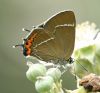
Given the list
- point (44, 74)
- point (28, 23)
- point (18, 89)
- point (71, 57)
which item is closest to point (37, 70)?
point (44, 74)

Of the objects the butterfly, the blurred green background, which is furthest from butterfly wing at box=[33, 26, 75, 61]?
the blurred green background

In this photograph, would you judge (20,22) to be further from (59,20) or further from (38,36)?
(59,20)

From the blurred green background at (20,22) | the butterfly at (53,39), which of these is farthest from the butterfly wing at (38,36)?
the blurred green background at (20,22)

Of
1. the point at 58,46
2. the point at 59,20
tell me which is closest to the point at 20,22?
the point at 58,46

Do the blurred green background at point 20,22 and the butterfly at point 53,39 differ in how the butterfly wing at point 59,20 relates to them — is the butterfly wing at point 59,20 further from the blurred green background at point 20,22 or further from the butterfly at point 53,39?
the blurred green background at point 20,22

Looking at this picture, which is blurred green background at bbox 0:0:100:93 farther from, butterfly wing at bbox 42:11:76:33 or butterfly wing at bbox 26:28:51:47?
butterfly wing at bbox 42:11:76:33

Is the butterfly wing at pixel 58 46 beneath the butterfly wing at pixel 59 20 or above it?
beneath

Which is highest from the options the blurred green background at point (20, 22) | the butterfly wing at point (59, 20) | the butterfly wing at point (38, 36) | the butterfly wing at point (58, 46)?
the butterfly wing at point (59, 20)

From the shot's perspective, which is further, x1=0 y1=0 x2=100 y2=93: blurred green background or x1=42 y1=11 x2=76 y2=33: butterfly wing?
x1=0 y1=0 x2=100 y2=93: blurred green background
